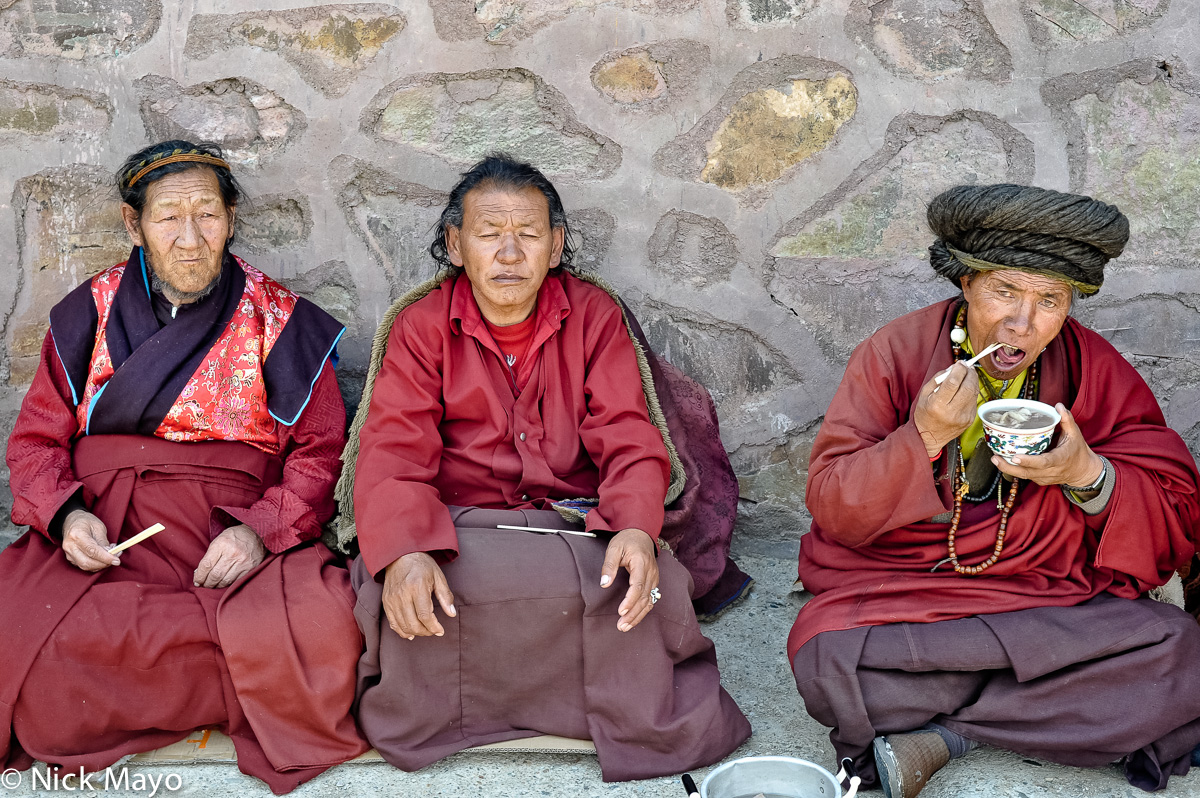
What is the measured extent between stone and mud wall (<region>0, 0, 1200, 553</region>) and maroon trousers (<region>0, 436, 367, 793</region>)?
115 cm

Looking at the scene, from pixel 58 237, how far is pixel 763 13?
7.32 ft

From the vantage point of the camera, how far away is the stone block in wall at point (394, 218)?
11.6 feet

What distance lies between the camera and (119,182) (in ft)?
Result: 10.5

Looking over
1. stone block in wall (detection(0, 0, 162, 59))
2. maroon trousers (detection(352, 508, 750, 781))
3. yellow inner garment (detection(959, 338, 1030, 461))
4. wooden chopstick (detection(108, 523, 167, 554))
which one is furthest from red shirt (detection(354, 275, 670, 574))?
stone block in wall (detection(0, 0, 162, 59))

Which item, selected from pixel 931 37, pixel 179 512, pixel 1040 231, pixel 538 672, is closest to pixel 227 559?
pixel 179 512

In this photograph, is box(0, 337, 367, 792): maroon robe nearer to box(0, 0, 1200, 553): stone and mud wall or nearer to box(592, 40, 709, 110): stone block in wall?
box(0, 0, 1200, 553): stone and mud wall

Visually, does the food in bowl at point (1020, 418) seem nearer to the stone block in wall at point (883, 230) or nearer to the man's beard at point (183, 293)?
the stone block in wall at point (883, 230)

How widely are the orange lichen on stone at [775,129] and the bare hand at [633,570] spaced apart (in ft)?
4.28

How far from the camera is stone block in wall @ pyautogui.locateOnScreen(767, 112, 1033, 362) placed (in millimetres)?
3445

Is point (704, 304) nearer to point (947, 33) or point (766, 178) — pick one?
point (766, 178)

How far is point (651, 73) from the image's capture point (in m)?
3.46

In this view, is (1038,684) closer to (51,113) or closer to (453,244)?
(453,244)

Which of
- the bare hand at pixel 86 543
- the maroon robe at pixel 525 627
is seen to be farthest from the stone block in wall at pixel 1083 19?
Answer: the bare hand at pixel 86 543

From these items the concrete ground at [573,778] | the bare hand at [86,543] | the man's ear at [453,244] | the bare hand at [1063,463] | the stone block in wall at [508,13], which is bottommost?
the concrete ground at [573,778]
